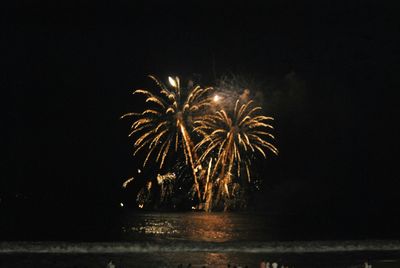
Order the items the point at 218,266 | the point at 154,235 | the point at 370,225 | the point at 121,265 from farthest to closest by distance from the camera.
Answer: the point at 370,225 → the point at 154,235 → the point at 121,265 → the point at 218,266

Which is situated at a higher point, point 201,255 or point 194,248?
point 194,248

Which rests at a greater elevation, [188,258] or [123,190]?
[123,190]

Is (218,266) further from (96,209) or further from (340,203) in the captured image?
(96,209)

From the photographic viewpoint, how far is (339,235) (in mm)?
86188

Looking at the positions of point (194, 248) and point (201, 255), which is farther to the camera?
point (194, 248)

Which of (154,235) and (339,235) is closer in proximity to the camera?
(154,235)

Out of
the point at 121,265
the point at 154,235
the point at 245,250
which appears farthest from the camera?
the point at 154,235

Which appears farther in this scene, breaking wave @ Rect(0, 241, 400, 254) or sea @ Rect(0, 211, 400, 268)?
breaking wave @ Rect(0, 241, 400, 254)

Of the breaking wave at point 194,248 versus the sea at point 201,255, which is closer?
the sea at point 201,255

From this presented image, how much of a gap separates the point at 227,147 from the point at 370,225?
5036 cm

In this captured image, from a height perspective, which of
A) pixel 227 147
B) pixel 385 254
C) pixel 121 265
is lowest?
pixel 121 265

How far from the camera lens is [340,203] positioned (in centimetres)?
13812

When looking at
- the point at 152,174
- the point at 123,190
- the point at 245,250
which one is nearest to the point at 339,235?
the point at 245,250

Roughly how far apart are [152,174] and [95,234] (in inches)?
2895
